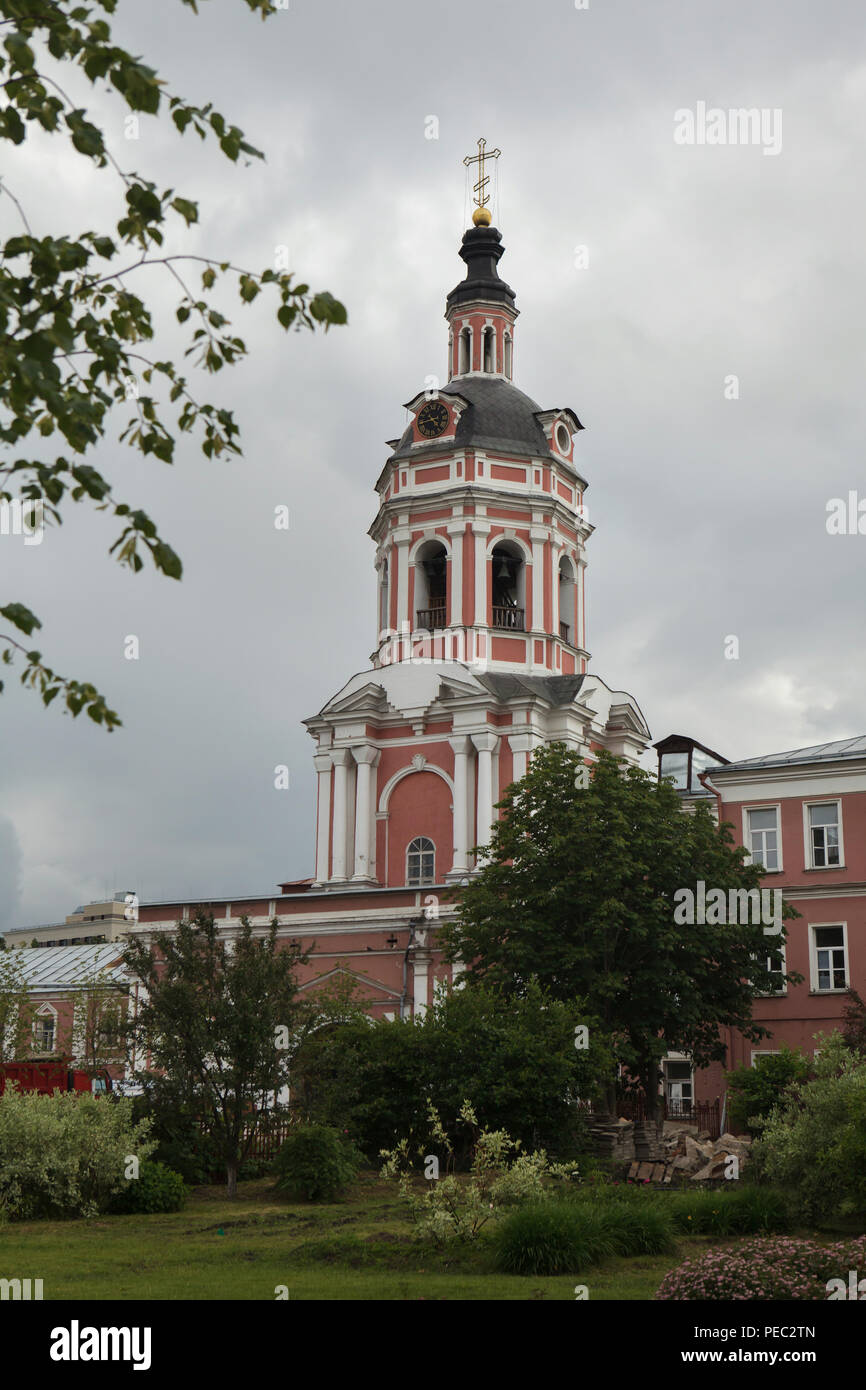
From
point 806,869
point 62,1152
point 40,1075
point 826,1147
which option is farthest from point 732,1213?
point 806,869

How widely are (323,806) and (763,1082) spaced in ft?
70.7

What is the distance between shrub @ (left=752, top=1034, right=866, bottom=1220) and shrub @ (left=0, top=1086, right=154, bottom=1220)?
8.61 meters

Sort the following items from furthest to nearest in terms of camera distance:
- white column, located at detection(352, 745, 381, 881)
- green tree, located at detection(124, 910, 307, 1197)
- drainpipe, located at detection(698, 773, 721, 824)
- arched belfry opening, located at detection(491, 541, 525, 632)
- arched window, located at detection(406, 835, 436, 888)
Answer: arched belfry opening, located at detection(491, 541, 525, 632)
white column, located at detection(352, 745, 381, 881)
arched window, located at detection(406, 835, 436, 888)
drainpipe, located at detection(698, 773, 721, 824)
green tree, located at detection(124, 910, 307, 1197)

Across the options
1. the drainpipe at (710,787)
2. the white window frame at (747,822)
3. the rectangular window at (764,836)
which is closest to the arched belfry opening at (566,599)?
the drainpipe at (710,787)

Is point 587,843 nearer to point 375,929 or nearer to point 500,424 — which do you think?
point 375,929

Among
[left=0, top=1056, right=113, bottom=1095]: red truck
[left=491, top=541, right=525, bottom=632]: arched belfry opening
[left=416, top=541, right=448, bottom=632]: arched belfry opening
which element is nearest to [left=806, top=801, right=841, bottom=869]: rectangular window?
[left=491, top=541, right=525, bottom=632]: arched belfry opening

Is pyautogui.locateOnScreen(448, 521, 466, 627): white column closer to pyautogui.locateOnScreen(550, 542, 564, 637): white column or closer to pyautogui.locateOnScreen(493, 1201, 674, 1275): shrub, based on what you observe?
pyautogui.locateOnScreen(550, 542, 564, 637): white column

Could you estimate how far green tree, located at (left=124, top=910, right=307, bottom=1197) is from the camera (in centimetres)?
2248

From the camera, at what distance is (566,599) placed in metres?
49.9

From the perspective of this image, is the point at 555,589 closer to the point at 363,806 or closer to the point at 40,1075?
the point at 363,806

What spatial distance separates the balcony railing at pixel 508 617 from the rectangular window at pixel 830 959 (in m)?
14.0

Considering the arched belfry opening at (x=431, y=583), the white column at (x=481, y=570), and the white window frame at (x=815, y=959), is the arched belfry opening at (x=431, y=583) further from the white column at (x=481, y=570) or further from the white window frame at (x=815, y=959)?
the white window frame at (x=815, y=959)
